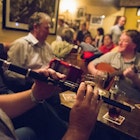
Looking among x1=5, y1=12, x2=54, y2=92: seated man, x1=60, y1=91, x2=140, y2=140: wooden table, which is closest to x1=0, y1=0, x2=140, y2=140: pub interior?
x1=60, y1=91, x2=140, y2=140: wooden table

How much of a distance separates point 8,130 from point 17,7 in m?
2.85

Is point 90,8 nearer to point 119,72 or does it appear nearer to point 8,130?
point 119,72

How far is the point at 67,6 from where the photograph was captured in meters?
5.98

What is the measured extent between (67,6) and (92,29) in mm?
1259

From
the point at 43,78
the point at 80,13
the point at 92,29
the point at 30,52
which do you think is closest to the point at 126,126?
the point at 43,78

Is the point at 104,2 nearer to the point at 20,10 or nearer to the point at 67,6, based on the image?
the point at 67,6

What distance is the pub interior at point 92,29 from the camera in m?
1.34

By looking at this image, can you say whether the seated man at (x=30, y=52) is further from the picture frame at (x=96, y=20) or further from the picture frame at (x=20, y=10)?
the picture frame at (x=96, y=20)

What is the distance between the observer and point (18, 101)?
1.05 m

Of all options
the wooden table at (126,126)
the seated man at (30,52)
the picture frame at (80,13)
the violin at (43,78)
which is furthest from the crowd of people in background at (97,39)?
the violin at (43,78)

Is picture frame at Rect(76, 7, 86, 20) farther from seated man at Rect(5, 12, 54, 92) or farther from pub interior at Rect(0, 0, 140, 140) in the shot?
seated man at Rect(5, 12, 54, 92)

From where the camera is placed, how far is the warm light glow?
5785 millimetres

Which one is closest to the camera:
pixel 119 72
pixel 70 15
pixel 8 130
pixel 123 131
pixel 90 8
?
pixel 8 130

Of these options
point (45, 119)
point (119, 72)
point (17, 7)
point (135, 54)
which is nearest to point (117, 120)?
point (45, 119)
